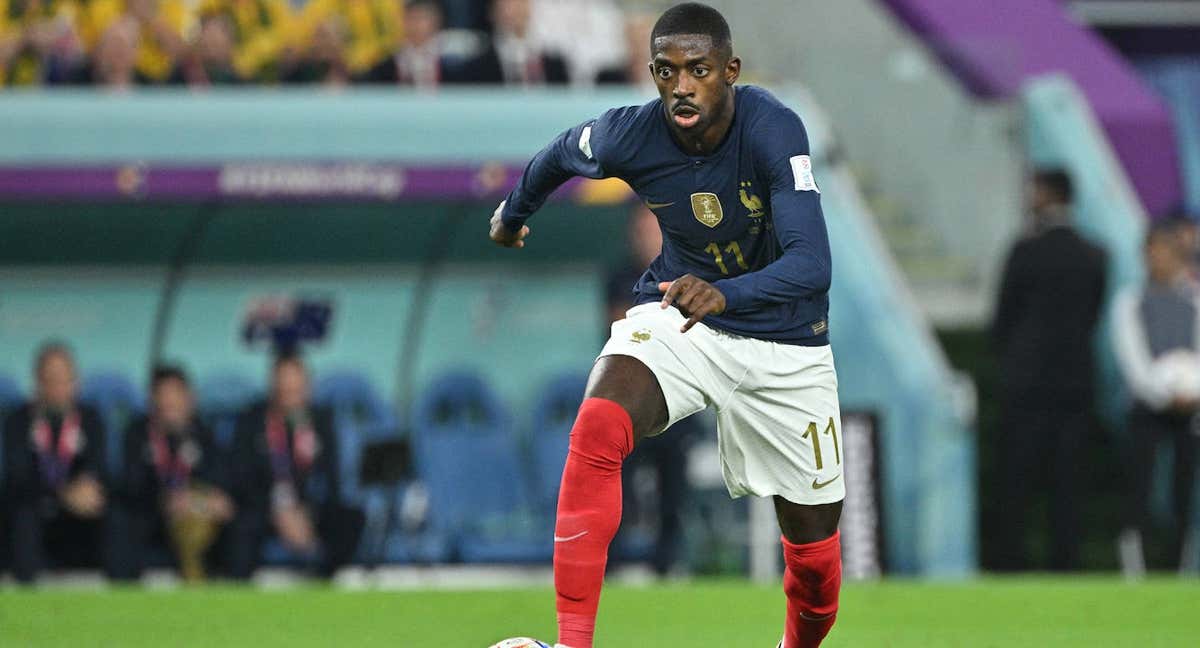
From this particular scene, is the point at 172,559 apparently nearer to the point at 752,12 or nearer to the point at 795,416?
the point at 752,12

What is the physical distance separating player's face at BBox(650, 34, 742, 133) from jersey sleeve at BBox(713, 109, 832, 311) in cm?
19

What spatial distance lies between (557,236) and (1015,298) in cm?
316

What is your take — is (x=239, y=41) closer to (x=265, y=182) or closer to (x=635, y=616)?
(x=265, y=182)

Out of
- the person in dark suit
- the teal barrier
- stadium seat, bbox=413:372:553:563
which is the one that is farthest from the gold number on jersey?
stadium seat, bbox=413:372:553:563

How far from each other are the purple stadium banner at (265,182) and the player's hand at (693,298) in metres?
7.06

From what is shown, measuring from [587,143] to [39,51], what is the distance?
25.5 feet

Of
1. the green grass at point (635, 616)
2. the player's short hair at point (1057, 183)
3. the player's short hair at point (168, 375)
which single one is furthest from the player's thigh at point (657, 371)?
the player's short hair at point (168, 375)

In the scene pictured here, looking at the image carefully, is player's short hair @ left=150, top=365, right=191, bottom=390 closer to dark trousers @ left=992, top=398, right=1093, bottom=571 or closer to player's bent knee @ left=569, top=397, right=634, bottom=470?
dark trousers @ left=992, top=398, right=1093, bottom=571

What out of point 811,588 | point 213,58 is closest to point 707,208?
point 811,588

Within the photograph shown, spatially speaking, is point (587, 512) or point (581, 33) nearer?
point (587, 512)

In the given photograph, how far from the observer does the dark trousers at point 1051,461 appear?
1236 cm

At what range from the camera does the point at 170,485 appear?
1257 centimetres

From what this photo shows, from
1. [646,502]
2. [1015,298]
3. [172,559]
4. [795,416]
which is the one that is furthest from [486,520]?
[795,416]

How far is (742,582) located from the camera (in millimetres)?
11773
